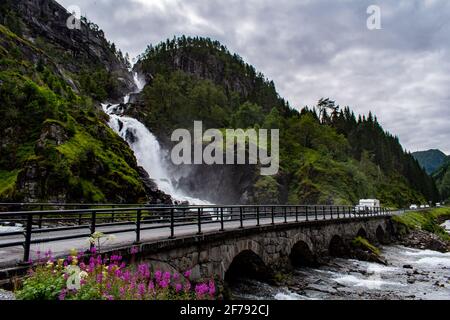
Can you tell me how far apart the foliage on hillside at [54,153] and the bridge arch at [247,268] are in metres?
17.3

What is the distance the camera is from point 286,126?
4065 inches

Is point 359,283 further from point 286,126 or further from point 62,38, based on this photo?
point 62,38

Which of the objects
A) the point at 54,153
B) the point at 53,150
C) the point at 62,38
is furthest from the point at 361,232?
the point at 62,38

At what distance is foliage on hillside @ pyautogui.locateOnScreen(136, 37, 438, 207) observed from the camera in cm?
7506

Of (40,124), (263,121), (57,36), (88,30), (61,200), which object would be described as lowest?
(61,200)

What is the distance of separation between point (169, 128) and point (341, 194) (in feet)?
131

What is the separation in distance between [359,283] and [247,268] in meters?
6.75

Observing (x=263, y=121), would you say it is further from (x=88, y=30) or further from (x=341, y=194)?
(x=88, y=30)

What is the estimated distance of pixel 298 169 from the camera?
78438 millimetres

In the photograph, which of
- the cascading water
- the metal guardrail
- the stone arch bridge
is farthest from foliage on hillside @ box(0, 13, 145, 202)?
the stone arch bridge

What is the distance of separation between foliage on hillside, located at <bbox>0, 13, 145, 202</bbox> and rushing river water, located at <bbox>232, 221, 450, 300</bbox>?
63.1 feet

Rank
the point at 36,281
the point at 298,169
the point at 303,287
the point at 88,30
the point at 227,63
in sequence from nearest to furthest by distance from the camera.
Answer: the point at 36,281 < the point at 303,287 < the point at 298,169 < the point at 88,30 < the point at 227,63

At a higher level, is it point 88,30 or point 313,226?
point 88,30
